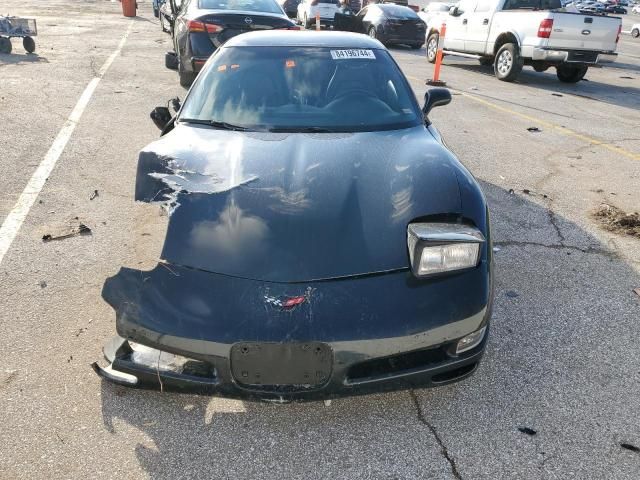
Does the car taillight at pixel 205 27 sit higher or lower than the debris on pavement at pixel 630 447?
higher

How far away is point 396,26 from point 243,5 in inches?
441

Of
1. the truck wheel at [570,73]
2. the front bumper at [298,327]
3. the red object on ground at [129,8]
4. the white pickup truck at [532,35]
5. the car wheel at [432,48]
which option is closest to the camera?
the front bumper at [298,327]

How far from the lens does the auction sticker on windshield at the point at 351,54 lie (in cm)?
396

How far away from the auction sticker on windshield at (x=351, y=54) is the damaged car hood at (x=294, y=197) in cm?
89

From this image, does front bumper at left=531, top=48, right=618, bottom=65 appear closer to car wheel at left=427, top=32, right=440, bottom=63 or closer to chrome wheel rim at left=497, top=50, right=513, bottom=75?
chrome wheel rim at left=497, top=50, right=513, bottom=75

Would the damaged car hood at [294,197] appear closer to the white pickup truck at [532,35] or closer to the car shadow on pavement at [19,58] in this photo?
the white pickup truck at [532,35]

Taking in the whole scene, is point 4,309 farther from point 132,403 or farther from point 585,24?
point 585,24

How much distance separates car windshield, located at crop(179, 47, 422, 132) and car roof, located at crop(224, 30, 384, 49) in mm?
70

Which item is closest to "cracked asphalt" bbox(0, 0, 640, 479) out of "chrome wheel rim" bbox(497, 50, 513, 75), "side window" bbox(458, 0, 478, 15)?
"chrome wheel rim" bbox(497, 50, 513, 75)

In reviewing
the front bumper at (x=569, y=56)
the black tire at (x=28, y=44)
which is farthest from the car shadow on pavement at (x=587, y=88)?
the black tire at (x=28, y=44)

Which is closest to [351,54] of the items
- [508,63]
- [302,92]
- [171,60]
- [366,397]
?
[302,92]

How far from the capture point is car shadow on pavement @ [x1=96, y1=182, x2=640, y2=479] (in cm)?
227

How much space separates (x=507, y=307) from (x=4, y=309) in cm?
311

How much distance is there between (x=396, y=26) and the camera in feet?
60.4
